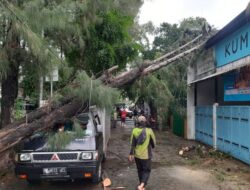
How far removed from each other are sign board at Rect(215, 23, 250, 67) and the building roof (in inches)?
4.8

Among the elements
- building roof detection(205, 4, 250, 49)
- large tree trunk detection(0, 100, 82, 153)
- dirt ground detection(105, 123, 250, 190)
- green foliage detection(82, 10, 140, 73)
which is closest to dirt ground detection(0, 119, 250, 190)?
dirt ground detection(105, 123, 250, 190)

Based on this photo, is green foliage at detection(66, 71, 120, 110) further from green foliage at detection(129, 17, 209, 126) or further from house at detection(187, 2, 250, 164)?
house at detection(187, 2, 250, 164)

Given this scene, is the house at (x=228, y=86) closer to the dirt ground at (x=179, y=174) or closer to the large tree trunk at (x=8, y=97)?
the dirt ground at (x=179, y=174)

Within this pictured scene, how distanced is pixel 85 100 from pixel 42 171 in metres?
1.70

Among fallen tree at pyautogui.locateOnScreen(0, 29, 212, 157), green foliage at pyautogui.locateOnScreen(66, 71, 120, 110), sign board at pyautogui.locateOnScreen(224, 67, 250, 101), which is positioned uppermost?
sign board at pyautogui.locateOnScreen(224, 67, 250, 101)

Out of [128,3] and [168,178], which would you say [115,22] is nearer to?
[128,3]

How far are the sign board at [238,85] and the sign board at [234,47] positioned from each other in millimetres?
574

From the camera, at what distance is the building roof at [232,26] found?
1008 centimetres

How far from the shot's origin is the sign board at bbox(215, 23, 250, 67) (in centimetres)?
1077

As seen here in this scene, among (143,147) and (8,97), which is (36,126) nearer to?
(8,97)

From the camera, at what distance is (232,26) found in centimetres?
1149

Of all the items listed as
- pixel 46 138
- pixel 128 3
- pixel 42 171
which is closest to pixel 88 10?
pixel 128 3

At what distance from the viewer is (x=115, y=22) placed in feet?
45.1

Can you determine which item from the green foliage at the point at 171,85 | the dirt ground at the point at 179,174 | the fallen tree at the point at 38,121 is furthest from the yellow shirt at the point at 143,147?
the green foliage at the point at 171,85
